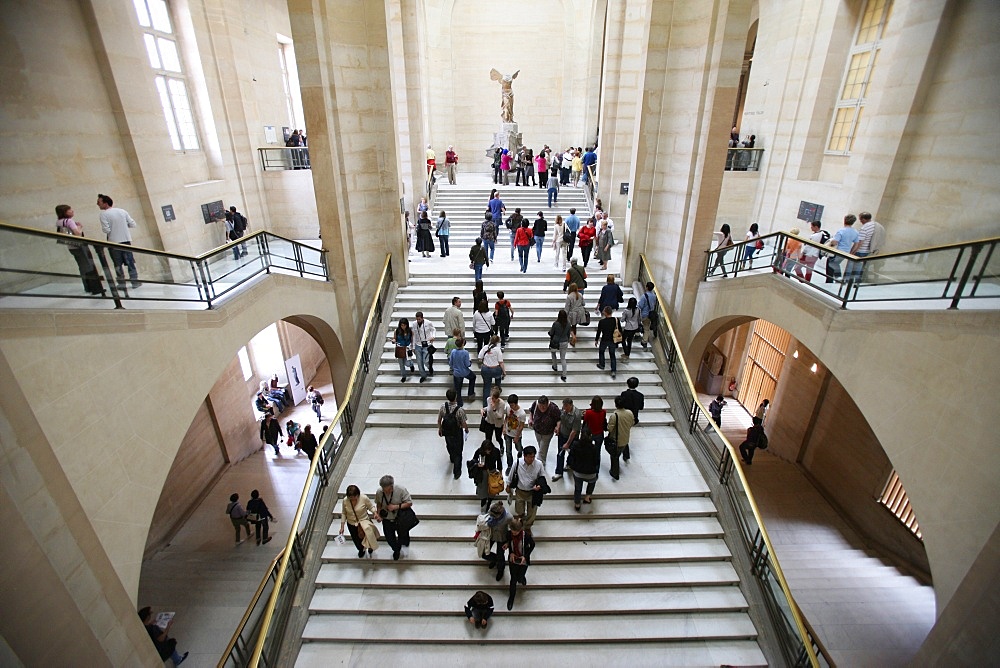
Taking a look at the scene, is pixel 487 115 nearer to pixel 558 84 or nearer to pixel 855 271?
pixel 558 84

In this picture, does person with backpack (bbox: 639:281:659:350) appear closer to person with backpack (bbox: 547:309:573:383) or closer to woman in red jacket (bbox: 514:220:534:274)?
person with backpack (bbox: 547:309:573:383)

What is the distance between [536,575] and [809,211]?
11.2 metres

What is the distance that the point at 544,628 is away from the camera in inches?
243

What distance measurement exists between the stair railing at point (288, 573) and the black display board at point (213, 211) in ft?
22.6

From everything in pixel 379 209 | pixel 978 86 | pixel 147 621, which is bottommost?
pixel 147 621

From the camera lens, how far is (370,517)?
638 centimetres

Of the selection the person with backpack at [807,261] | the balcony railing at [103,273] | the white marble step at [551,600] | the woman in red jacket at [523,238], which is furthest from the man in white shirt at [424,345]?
the person with backpack at [807,261]

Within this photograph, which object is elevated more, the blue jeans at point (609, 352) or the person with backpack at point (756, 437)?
the blue jeans at point (609, 352)

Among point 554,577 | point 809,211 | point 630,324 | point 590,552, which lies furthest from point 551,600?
point 809,211

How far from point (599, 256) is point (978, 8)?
756cm

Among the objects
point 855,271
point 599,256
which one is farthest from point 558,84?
point 855,271

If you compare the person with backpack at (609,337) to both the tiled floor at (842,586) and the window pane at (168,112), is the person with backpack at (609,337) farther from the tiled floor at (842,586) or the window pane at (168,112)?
the window pane at (168,112)

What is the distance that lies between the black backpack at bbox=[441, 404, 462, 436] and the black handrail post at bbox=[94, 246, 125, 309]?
13.4ft

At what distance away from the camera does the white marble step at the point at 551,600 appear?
20.7ft
